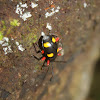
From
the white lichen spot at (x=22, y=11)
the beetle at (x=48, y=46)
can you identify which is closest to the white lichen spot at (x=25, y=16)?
the white lichen spot at (x=22, y=11)

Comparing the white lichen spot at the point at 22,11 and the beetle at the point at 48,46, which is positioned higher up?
the white lichen spot at the point at 22,11

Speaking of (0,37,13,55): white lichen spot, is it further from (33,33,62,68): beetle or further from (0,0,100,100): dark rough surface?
(33,33,62,68): beetle

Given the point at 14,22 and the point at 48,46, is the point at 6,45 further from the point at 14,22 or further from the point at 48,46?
the point at 48,46

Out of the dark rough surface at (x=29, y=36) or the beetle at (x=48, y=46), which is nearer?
the dark rough surface at (x=29, y=36)

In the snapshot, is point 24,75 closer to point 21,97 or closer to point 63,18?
point 21,97

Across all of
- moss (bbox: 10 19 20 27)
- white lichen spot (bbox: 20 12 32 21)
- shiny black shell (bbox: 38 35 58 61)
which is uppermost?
white lichen spot (bbox: 20 12 32 21)

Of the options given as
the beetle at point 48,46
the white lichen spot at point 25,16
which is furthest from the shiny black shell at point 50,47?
the white lichen spot at point 25,16

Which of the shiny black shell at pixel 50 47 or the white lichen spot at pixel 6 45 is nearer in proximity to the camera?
the white lichen spot at pixel 6 45

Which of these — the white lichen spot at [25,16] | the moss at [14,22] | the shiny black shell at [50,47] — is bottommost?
the shiny black shell at [50,47]

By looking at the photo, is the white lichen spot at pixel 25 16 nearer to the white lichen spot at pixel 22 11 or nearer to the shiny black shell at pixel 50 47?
the white lichen spot at pixel 22 11

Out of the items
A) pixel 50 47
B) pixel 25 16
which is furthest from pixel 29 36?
pixel 50 47

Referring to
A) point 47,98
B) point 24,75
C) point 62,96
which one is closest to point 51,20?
point 24,75

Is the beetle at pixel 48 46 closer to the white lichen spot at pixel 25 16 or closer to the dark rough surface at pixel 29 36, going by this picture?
the dark rough surface at pixel 29 36

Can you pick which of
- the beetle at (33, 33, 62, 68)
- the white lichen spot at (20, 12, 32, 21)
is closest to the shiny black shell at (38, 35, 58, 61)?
the beetle at (33, 33, 62, 68)
